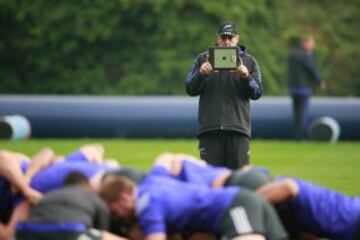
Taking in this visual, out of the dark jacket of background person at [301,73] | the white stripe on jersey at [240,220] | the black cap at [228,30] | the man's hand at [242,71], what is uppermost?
the black cap at [228,30]

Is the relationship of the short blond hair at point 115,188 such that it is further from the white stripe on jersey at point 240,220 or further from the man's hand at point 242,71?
the man's hand at point 242,71

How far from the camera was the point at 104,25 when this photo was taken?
35969mm

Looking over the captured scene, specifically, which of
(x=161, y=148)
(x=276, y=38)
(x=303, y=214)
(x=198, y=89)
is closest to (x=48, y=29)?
(x=276, y=38)

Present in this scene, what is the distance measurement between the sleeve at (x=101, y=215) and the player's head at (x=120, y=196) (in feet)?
0.26

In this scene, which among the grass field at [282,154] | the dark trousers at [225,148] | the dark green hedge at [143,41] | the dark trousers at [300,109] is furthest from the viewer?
the dark green hedge at [143,41]

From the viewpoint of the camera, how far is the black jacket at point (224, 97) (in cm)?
1359

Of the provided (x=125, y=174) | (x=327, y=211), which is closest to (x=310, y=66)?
(x=327, y=211)

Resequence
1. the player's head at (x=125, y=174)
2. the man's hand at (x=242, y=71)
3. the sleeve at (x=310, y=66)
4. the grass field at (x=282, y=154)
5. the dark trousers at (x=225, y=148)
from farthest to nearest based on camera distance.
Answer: the sleeve at (x=310, y=66), the grass field at (x=282, y=154), the dark trousers at (x=225, y=148), the man's hand at (x=242, y=71), the player's head at (x=125, y=174)

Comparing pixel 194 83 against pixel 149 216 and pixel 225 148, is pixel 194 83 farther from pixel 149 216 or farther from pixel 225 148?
pixel 149 216

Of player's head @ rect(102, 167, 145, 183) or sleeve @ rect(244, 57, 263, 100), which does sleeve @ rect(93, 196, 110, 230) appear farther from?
sleeve @ rect(244, 57, 263, 100)

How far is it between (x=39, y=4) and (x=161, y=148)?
13.5 metres

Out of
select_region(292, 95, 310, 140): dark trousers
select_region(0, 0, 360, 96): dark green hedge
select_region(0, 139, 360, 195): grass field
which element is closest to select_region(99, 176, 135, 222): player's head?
select_region(0, 139, 360, 195): grass field

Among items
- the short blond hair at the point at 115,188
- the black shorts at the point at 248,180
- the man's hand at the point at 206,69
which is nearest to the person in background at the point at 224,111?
the man's hand at the point at 206,69

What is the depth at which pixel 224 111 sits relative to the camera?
13.6 m
